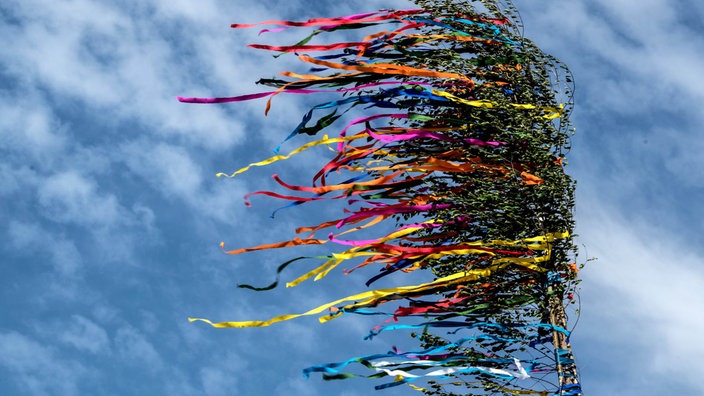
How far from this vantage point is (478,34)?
1198 centimetres

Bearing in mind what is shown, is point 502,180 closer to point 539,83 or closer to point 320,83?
point 539,83

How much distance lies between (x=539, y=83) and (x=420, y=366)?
4358mm

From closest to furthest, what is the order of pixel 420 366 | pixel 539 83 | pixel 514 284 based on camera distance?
pixel 420 366 < pixel 514 284 < pixel 539 83

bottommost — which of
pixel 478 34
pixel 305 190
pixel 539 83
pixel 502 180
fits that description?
pixel 305 190

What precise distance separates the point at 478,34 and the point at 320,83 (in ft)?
8.80

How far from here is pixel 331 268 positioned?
32.5 feet

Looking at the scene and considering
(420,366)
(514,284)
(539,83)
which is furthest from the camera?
(539,83)

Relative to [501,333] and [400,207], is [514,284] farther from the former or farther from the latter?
[400,207]

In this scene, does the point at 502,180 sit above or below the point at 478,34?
below

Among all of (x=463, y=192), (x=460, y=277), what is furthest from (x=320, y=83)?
(x=460, y=277)

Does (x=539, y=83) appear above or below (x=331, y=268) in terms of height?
above

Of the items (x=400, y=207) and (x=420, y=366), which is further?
(x=400, y=207)

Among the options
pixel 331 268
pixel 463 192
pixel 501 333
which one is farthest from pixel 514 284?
pixel 331 268

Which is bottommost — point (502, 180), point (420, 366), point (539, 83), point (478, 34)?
point (420, 366)
